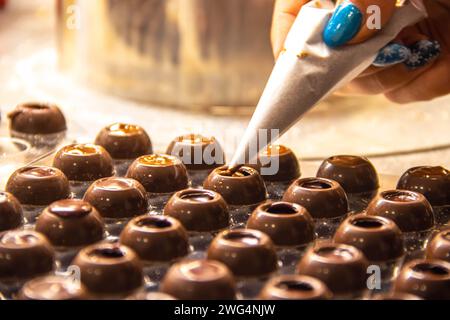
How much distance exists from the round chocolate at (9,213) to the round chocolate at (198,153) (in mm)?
290

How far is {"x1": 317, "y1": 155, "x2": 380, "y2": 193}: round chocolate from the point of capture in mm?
1179

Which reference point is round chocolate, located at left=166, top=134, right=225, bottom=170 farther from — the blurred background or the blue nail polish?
the blurred background

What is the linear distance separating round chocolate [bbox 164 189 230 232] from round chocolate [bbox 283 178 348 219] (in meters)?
0.09

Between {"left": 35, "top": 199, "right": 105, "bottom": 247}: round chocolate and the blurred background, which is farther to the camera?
the blurred background

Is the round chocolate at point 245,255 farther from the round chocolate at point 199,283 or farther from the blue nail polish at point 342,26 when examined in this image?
the blue nail polish at point 342,26

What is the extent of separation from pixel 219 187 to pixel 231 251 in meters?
0.23

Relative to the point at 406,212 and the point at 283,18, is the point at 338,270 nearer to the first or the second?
the point at 406,212

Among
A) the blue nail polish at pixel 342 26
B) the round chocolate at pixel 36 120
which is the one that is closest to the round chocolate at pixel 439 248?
the blue nail polish at pixel 342 26

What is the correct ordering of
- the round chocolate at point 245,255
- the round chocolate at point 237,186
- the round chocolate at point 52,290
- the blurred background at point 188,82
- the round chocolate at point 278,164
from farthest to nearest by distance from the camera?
1. the blurred background at point 188,82
2. the round chocolate at point 278,164
3. the round chocolate at point 237,186
4. the round chocolate at point 245,255
5. the round chocolate at point 52,290

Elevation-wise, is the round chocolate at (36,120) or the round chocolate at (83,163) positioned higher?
the round chocolate at (36,120)

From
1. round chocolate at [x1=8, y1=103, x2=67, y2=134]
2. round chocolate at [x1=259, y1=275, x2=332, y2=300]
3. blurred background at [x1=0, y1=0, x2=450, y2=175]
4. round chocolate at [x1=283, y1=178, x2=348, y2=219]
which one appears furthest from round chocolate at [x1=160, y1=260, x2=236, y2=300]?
blurred background at [x1=0, y1=0, x2=450, y2=175]

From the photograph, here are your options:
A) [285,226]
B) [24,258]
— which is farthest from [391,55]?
[24,258]

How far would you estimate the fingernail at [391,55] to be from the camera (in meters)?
1.23

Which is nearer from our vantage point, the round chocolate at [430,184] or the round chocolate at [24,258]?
the round chocolate at [24,258]
